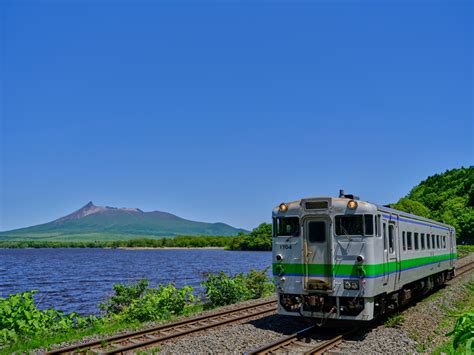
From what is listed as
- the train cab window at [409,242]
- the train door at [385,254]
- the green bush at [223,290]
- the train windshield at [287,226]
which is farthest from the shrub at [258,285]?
the train door at [385,254]

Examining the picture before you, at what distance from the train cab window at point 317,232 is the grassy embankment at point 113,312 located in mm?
5729

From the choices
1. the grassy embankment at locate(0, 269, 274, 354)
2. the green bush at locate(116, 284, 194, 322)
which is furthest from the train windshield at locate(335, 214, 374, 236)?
the green bush at locate(116, 284, 194, 322)

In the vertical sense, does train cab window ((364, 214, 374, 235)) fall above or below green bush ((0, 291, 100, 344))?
above

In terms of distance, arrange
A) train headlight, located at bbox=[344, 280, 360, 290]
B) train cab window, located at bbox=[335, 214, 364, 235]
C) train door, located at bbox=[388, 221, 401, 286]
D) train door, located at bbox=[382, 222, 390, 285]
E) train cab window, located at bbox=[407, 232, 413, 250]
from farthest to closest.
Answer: train cab window, located at bbox=[407, 232, 413, 250], train door, located at bbox=[388, 221, 401, 286], train door, located at bbox=[382, 222, 390, 285], train cab window, located at bbox=[335, 214, 364, 235], train headlight, located at bbox=[344, 280, 360, 290]

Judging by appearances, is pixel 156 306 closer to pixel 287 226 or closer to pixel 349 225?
pixel 287 226

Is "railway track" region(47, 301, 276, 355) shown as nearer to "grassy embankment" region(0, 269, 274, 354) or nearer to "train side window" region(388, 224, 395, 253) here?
"grassy embankment" region(0, 269, 274, 354)

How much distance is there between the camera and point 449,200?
105438 mm

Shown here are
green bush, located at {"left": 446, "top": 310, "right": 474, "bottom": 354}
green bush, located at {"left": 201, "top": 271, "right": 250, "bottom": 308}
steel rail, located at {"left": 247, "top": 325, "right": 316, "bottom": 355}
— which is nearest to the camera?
green bush, located at {"left": 446, "top": 310, "right": 474, "bottom": 354}

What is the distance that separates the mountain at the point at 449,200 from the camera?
87.6 m

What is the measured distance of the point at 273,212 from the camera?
1325cm

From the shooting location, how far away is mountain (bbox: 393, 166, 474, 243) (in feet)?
287

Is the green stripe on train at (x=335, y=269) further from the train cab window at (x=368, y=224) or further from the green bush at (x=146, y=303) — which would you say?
the green bush at (x=146, y=303)

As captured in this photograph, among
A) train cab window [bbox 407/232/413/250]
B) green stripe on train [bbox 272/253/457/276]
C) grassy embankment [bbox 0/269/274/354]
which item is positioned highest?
train cab window [bbox 407/232/413/250]

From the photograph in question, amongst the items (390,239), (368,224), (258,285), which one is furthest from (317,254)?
(258,285)
